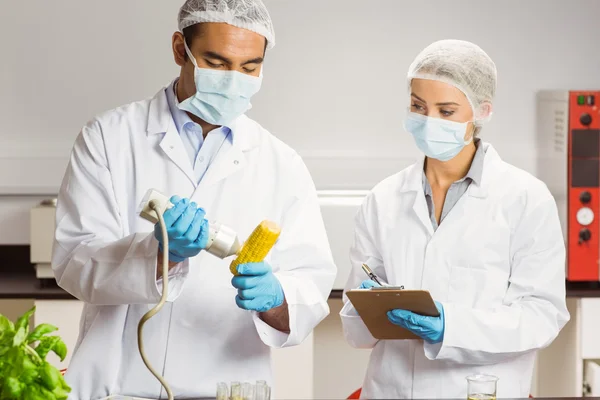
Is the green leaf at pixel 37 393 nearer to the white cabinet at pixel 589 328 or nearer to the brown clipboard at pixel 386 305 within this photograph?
the brown clipboard at pixel 386 305

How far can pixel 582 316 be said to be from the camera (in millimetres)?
3240

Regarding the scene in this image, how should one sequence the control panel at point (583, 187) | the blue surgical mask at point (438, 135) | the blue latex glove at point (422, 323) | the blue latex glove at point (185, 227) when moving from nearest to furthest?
1. the blue latex glove at point (185, 227)
2. the blue latex glove at point (422, 323)
3. the blue surgical mask at point (438, 135)
4. the control panel at point (583, 187)

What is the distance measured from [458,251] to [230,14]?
80 cm

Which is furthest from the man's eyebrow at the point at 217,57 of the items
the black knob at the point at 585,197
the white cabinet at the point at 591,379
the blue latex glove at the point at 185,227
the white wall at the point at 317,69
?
the white cabinet at the point at 591,379

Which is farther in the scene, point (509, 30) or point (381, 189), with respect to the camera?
point (509, 30)

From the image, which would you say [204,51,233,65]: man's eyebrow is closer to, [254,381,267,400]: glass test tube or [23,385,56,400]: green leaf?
[254,381,267,400]: glass test tube

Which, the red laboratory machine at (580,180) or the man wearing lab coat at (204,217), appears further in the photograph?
the red laboratory machine at (580,180)

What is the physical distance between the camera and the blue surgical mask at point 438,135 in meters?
2.17

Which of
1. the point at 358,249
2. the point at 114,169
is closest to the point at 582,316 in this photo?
the point at 358,249

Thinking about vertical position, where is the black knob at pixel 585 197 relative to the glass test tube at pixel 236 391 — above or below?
below

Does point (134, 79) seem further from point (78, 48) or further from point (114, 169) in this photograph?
point (114, 169)

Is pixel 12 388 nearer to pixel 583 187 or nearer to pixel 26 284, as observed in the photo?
pixel 26 284

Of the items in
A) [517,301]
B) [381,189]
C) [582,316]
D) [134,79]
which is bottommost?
[582,316]

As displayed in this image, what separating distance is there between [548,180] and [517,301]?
5.23 ft
